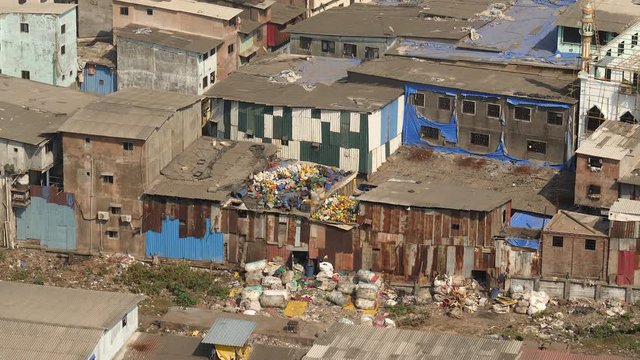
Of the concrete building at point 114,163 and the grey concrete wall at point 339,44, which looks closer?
the concrete building at point 114,163

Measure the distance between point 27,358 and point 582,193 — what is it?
2374 centimetres

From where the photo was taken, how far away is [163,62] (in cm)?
7531

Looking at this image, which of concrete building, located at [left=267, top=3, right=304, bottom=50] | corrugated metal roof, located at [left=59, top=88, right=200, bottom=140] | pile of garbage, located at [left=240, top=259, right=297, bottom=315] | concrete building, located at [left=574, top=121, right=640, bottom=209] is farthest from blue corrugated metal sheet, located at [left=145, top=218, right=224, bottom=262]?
concrete building, located at [left=267, top=3, right=304, bottom=50]

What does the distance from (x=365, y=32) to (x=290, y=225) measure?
1810 cm

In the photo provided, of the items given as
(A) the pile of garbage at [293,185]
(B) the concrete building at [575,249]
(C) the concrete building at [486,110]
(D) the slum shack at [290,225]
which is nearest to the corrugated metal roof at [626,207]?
(B) the concrete building at [575,249]

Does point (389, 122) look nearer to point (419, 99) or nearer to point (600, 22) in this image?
point (419, 99)

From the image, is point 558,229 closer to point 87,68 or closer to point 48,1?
point 87,68

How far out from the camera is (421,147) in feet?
234

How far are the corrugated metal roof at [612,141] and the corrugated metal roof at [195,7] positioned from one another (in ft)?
65.8

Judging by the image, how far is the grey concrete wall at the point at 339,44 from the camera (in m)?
78.0

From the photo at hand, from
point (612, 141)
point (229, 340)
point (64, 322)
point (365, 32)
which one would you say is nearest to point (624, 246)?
point (612, 141)

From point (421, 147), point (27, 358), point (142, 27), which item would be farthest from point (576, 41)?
point (27, 358)

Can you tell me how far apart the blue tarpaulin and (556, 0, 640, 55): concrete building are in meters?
6.24

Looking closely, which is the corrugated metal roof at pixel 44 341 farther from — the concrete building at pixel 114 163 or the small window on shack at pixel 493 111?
the small window on shack at pixel 493 111
